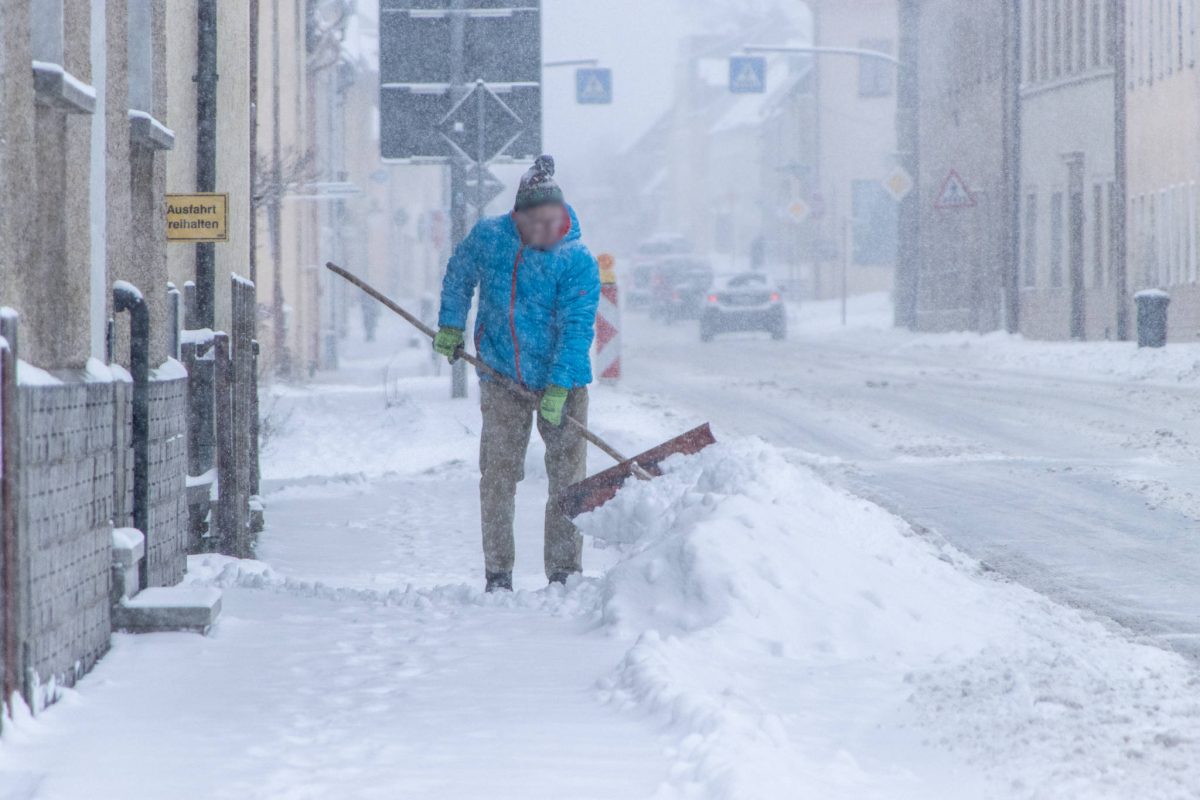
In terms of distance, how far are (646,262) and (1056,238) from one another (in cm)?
2936

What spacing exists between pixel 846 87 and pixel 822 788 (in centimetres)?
5731

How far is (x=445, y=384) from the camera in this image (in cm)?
2050

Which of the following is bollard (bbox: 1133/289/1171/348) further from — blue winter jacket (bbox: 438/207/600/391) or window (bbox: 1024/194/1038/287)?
blue winter jacket (bbox: 438/207/600/391)

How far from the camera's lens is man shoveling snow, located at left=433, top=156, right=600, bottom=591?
7535 mm

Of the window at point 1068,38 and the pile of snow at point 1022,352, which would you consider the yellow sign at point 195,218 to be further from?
the window at point 1068,38

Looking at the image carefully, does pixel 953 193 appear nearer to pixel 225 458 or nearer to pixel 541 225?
pixel 225 458

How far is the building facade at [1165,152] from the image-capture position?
1057 inches

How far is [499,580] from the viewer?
7793 millimetres

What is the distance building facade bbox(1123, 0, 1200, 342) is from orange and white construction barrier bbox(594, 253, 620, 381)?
981 cm

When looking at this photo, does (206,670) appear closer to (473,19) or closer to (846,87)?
(473,19)

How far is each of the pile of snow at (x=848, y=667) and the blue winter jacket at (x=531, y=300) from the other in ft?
2.03

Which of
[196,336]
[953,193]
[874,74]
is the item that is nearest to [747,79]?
[953,193]

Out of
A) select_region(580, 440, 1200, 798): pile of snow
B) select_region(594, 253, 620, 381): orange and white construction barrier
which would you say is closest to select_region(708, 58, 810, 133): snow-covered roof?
select_region(594, 253, 620, 381): orange and white construction barrier

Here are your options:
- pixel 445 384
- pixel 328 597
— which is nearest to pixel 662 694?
pixel 328 597
